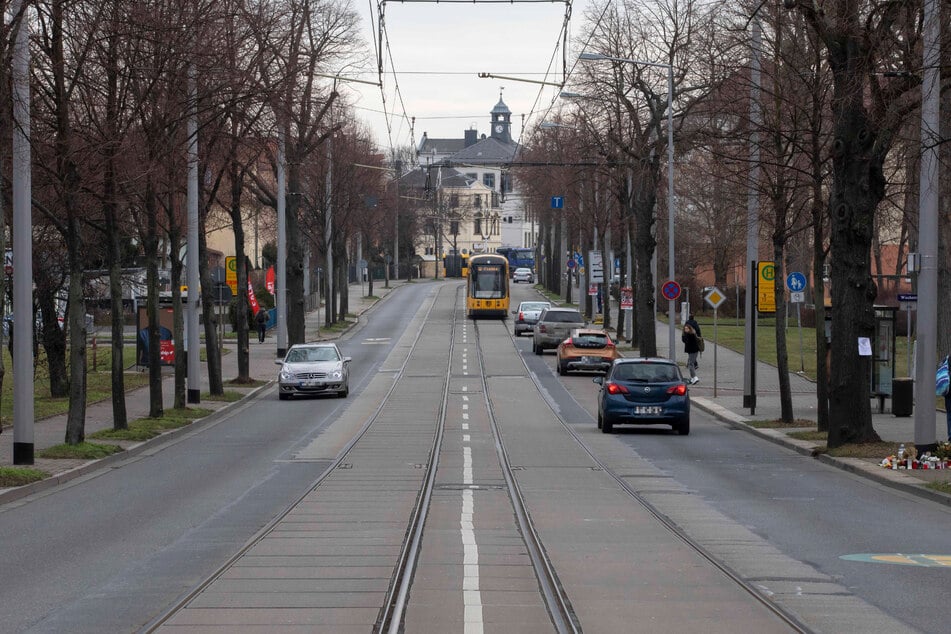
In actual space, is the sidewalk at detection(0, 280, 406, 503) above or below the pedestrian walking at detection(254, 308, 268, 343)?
below

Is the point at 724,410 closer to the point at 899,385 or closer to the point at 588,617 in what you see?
the point at 899,385

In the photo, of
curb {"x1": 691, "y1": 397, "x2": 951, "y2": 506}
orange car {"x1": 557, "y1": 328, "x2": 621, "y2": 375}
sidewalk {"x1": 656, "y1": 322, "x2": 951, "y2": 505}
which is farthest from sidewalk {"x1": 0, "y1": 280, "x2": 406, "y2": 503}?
sidewalk {"x1": 656, "y1": 322, "x2": 951, "y2": 505}

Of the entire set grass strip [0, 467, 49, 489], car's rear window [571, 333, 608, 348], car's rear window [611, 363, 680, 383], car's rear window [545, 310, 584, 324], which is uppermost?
car's rear window [545, 310, 584, 324]

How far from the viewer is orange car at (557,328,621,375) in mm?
43406

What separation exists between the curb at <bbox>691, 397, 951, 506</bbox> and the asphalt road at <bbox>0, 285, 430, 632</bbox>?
779 centimetres

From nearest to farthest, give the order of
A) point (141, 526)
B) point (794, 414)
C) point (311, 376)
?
point (141, 526) < point (794, 414) < point (311, 376)

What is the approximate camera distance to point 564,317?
170ft

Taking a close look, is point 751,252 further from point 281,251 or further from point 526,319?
point 526,319

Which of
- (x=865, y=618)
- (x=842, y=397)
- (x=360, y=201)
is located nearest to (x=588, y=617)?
(x=865, y=618)

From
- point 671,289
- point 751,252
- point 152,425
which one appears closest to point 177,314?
point 152,425

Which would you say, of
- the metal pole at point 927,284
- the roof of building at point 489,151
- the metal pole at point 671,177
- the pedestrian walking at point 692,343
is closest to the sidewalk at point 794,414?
the pedestrian walking at point 692,343

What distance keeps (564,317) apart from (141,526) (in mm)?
38905

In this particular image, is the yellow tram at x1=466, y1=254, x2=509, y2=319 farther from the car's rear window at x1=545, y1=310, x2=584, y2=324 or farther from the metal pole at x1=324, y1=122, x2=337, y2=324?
the car's rear window at x1=545, y1=310, x2=584, y2=324

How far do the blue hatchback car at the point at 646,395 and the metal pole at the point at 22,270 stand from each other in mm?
11728
